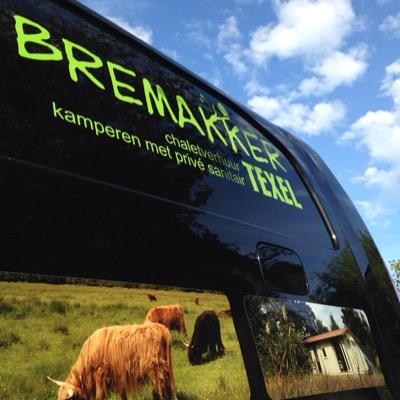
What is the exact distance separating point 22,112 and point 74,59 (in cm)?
35

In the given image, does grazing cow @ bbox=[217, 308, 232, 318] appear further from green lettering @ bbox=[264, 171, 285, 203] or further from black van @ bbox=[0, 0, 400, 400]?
green lettering @ bbox=[264, 171, 285, 203]

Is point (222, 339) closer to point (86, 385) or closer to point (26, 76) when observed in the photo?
point (86, 385)

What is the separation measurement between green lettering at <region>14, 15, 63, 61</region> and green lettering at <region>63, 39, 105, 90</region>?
1.7 inches

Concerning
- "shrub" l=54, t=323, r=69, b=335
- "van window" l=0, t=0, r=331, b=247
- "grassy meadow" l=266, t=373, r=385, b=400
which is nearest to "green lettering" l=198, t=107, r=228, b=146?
"van window" l=0, t=0, r=331, b=247

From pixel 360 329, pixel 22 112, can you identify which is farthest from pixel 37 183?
pixel 360 329

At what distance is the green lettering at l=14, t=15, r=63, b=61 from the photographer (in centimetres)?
145

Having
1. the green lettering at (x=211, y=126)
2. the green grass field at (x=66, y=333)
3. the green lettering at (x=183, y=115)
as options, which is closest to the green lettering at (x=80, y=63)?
the green lettering at (x=183, y=115)

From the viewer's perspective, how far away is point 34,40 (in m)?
1.49

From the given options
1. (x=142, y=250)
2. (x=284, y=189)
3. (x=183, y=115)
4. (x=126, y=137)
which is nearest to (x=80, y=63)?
(x=126, y=137)

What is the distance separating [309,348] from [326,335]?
157 mm

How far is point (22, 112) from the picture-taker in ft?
4.42

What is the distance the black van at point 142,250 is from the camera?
1.21m

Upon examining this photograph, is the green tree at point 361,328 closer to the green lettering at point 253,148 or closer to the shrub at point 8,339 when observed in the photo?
the green lettering at point 253,148

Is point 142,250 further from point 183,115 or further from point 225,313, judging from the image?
point 183,115
